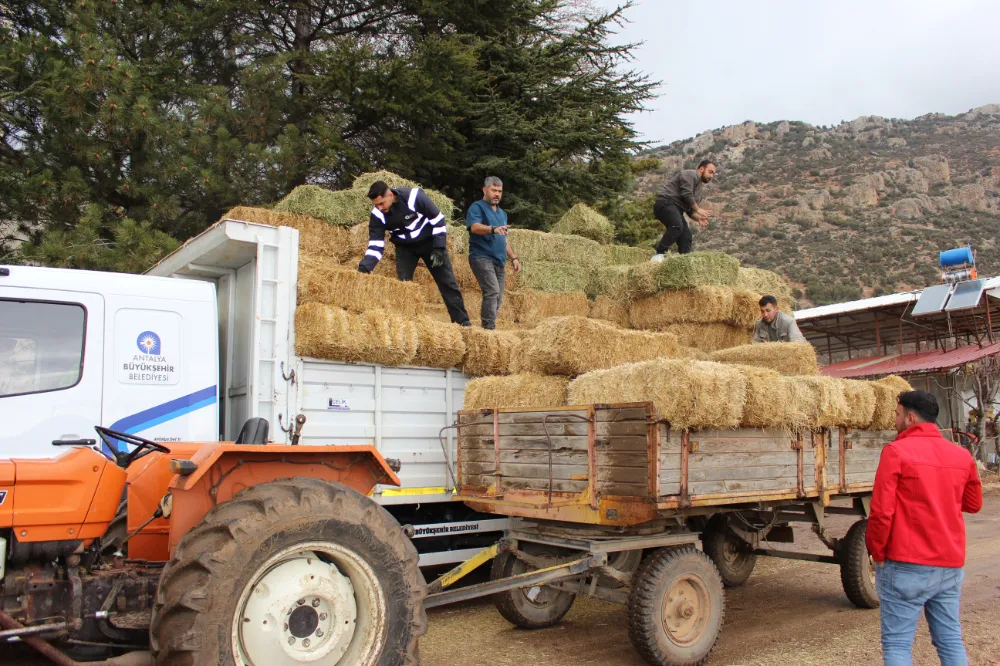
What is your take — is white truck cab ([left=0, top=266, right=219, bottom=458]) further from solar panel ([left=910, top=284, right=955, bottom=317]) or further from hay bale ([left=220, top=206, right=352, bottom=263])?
solar panel ([left=910, top=284, right=955, bottom=317])

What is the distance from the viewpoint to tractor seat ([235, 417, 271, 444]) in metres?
4.57

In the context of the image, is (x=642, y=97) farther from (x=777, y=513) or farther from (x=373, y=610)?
(x=373, y=610)

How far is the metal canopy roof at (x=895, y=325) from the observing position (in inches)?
820

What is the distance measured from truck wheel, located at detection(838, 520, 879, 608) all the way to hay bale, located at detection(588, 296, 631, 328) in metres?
4.62

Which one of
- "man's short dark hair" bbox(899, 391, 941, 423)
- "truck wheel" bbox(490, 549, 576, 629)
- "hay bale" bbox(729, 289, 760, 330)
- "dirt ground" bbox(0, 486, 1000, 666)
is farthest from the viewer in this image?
"hay bale" bbox(729, 289, 760, 330)

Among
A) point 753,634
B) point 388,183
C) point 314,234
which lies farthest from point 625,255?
point 753,634

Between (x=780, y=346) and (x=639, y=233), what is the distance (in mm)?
11707

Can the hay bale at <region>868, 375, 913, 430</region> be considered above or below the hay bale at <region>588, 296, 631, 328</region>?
below

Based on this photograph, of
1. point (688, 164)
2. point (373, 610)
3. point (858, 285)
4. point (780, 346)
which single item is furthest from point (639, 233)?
point (688, 164)

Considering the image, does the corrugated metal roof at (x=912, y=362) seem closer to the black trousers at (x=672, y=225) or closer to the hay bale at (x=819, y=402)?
the black trousers at (x=672, y=225)

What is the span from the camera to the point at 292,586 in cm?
368

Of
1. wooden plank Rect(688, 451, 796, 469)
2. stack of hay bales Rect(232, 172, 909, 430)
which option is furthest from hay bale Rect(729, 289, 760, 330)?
wooden plank Rect(688, 451, 796, 469)

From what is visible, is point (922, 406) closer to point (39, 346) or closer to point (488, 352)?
point (488, 352)

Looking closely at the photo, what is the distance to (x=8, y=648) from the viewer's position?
159 inches
